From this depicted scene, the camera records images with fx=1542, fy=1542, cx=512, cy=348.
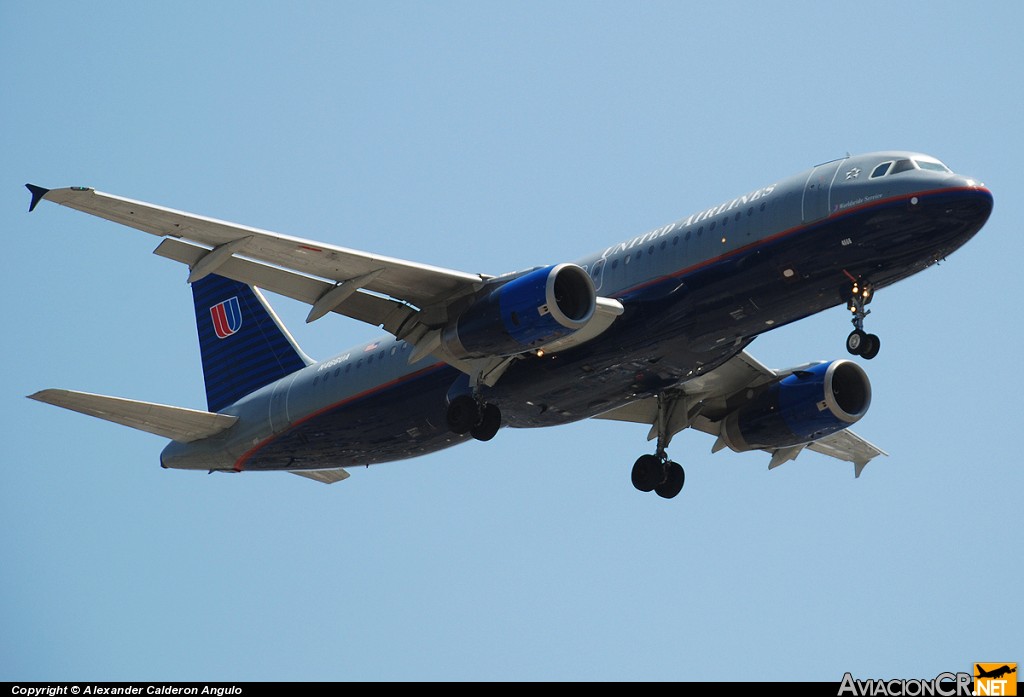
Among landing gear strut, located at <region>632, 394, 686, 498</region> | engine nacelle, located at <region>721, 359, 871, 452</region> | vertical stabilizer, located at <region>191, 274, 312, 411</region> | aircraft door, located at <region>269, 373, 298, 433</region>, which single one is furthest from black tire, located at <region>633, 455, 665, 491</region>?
vertical stabilizer, located at <region>191, 274, 312, 411</region>

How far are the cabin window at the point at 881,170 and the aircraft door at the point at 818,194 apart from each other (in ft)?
2.53

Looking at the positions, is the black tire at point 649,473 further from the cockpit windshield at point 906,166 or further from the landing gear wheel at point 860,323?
the cockpit windshield at point 906,166

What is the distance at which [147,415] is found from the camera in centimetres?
3597

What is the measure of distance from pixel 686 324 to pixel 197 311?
654 inches

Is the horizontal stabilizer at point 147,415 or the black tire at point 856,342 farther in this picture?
the horizontal stabilizer at point 147,415

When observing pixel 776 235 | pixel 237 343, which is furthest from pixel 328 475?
pixel 776 235

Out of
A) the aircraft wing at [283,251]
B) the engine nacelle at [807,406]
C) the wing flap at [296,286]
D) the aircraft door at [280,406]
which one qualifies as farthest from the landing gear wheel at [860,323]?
the aircraft door at [280,406]

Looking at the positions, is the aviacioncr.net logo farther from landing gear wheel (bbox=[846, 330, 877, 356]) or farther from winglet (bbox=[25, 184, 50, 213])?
winglet (bbox=[25, 184, 50, 213])

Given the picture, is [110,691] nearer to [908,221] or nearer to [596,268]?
[596,268]

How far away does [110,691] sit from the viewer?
2825cm

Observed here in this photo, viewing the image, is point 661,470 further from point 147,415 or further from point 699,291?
point 147,415

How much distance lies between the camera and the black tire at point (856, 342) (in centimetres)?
2991

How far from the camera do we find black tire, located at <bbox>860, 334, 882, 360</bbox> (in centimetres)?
2992

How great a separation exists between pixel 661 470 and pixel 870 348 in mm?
8278
